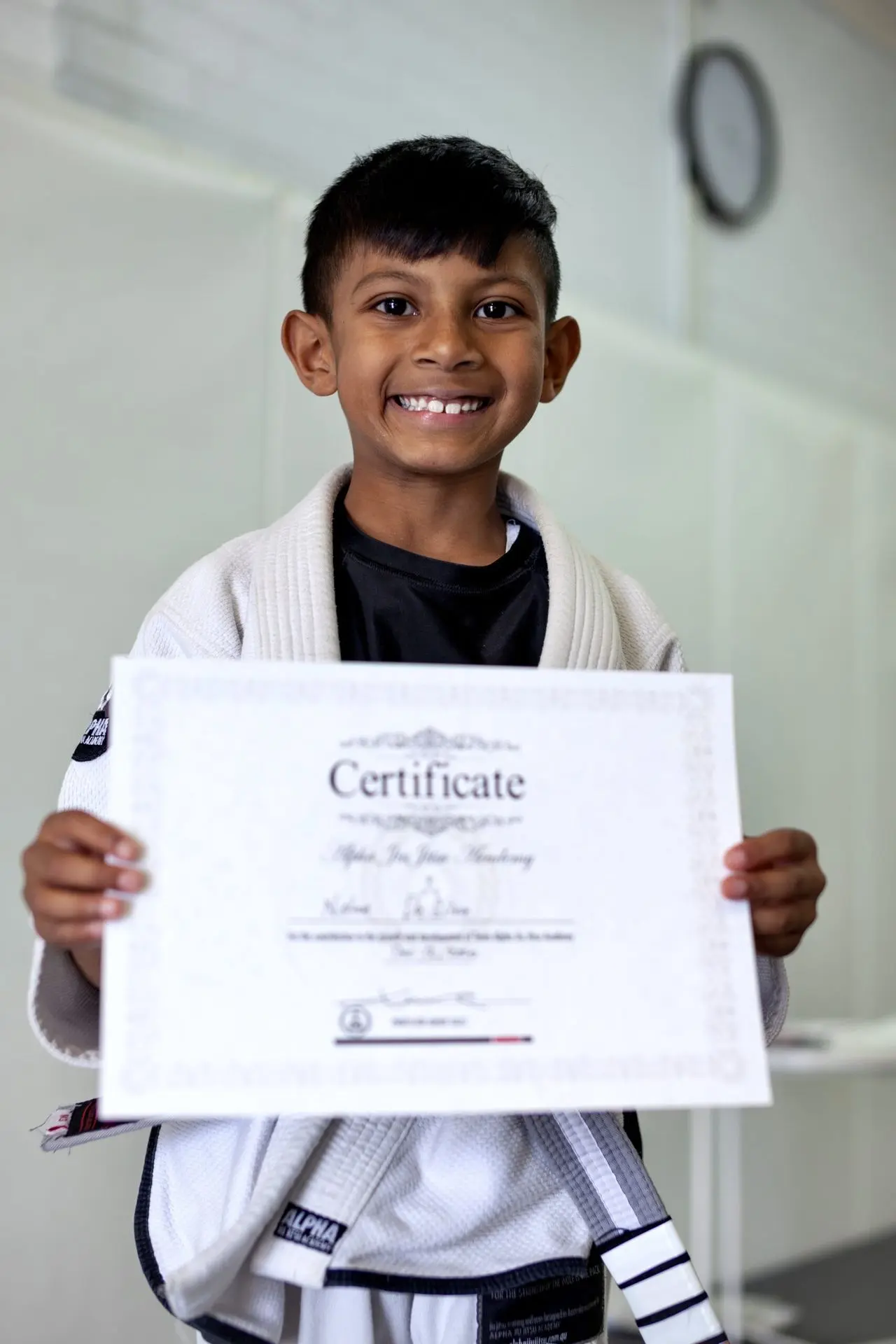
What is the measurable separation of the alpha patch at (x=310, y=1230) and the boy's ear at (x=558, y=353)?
670 millimetres

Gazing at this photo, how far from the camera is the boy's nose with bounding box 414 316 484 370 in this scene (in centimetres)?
92

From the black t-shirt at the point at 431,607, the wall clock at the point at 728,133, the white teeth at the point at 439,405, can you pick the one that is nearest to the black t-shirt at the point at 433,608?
the black t-shirt at the point at 431,607

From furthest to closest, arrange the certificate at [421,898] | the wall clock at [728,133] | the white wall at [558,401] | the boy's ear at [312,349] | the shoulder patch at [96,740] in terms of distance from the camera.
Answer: the wall clock at [728,133] → the white wall at [558,401] → the boy's ear at [312,349] → the shoulder patch at [96,740] → the certificate at [421,898]

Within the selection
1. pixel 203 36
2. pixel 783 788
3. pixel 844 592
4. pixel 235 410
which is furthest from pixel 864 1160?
pixel 203 36

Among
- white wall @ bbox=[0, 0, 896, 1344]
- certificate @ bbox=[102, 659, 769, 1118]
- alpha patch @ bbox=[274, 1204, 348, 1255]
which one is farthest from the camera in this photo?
white wall @ bbox=[0, 0, 896, 1344]

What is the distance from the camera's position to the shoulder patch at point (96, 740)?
2.94ft

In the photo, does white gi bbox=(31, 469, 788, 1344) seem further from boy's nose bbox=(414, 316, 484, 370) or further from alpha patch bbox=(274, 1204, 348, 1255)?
boy's nose bbox=(414, 316, 484, 370)

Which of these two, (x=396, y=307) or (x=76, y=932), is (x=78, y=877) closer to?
(x=76, y=932)

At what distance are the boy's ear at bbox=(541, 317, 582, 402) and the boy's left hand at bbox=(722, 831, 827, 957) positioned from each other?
1.58 ft

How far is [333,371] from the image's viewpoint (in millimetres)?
1077

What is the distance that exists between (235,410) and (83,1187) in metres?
0.96

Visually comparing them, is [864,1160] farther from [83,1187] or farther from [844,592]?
[83,1187]

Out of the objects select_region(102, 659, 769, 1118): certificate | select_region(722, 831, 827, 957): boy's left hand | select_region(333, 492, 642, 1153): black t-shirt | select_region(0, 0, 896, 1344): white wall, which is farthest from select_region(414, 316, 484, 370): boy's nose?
select_region(0, 0, 896, 1344): white wall
